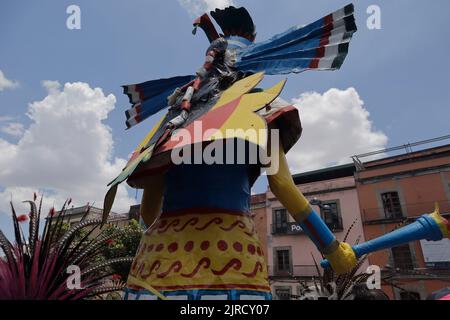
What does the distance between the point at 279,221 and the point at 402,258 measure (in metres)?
6.02

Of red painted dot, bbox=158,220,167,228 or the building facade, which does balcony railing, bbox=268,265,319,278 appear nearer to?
the building facade

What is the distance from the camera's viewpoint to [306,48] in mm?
2170

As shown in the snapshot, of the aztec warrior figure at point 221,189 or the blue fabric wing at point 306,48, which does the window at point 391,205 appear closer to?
the aztec warrior figure at point 221,189

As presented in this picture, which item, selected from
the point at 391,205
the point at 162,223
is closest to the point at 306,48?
Answer: the point at 162,223

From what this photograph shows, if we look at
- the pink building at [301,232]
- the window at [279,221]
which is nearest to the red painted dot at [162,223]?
the pink building at [301,232]

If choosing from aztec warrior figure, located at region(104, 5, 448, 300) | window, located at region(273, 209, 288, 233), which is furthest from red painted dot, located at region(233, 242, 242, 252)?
window, located at region(273, 209, 288, 233)

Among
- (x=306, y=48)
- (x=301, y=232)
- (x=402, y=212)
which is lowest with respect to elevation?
(x=306, y=48)

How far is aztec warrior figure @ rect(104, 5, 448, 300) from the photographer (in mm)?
1542

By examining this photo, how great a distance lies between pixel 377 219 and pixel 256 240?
49.0ft

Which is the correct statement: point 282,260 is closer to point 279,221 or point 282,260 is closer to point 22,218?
point 279,221

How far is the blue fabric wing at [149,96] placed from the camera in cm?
282

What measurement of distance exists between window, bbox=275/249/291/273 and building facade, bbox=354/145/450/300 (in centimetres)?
399

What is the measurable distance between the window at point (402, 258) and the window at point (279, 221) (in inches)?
206
